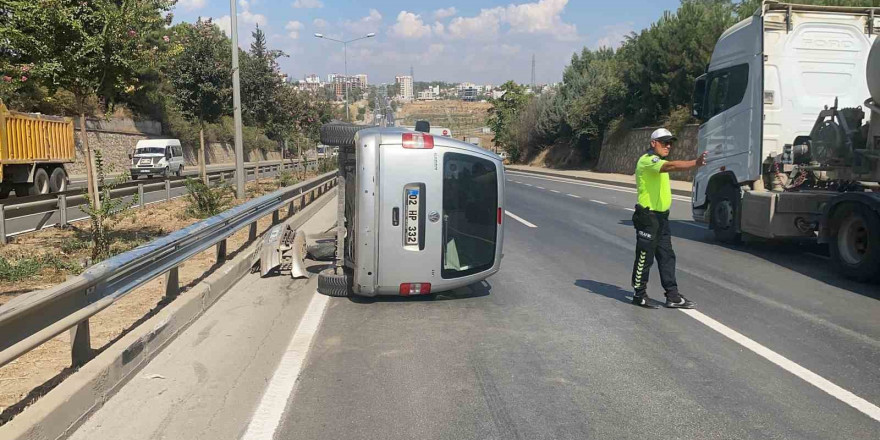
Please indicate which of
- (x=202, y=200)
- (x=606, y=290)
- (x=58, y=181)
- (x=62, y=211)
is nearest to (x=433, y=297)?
(x=606, y=290)

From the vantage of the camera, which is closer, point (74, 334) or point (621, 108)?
point (74, 334)

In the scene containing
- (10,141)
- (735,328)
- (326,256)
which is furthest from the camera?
(10,141)

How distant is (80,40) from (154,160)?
2456 cm

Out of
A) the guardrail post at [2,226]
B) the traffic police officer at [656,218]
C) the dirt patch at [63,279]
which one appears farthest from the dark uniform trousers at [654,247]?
the guardrail post at [2,226]

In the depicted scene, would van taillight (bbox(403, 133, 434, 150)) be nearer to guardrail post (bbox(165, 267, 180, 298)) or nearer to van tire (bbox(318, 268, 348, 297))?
van tire (bbox(318, 268, 348, 297))

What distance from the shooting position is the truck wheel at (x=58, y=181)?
68.5ft

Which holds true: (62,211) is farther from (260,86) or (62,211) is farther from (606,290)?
(260,86)

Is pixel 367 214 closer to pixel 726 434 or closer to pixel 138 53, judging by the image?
pixel 726 434

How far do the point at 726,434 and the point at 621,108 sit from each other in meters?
43.0

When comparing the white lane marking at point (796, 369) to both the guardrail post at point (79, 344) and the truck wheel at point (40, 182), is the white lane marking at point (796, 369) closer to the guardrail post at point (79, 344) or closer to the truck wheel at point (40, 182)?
the guardrail post at point (79, 344)

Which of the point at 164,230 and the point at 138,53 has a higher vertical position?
the point at 138,53

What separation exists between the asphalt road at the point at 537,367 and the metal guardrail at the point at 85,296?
62 cm

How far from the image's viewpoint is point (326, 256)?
10094 mm

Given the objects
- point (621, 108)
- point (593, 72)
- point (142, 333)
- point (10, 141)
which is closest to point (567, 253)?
Result: point (142, 333)
